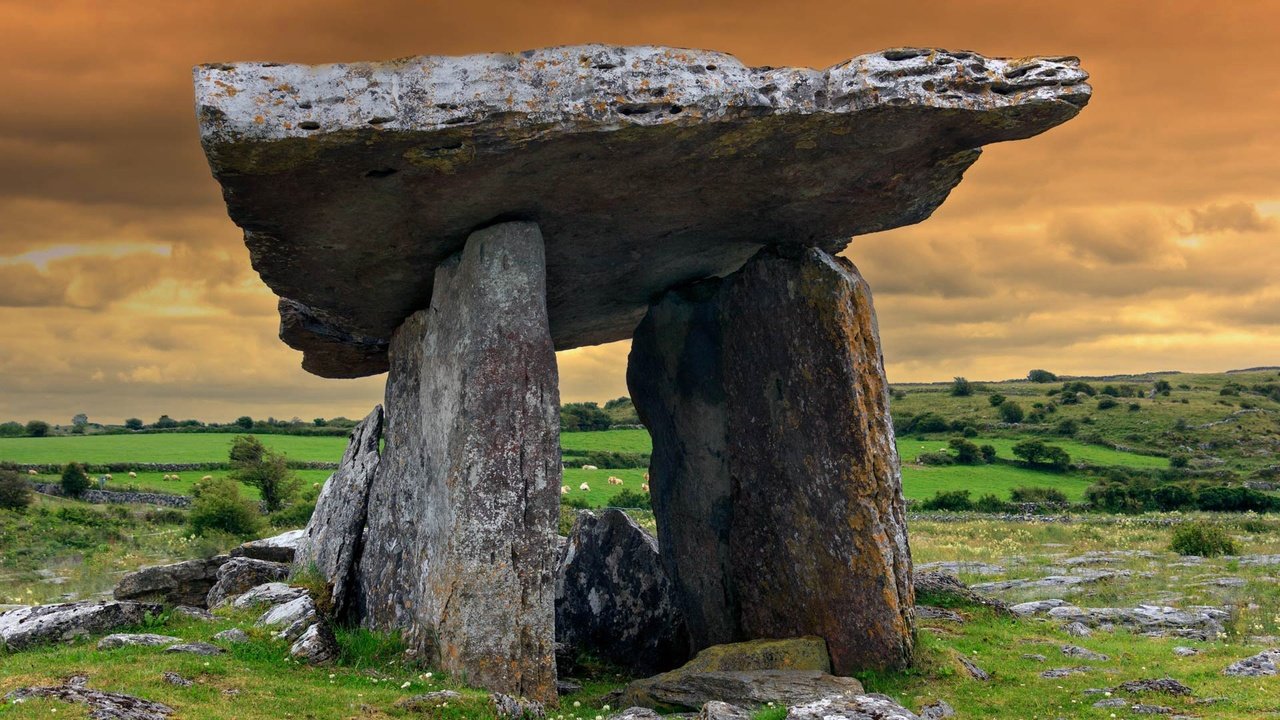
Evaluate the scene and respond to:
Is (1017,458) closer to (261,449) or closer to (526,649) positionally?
(261,449)

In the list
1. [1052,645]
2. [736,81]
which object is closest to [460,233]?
[736,81]

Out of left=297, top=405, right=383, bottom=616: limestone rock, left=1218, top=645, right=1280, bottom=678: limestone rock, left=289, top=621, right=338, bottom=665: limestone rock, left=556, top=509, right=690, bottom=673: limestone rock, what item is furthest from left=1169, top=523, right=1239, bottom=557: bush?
left=289, top=621, right=338, bottom=665: limestone rock

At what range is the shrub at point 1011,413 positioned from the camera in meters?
81.1

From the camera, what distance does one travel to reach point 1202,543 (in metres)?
29.0

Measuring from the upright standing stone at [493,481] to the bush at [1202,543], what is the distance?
23.5 metres

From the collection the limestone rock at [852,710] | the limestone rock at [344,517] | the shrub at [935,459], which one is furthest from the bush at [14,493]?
the shrub at [935,459]

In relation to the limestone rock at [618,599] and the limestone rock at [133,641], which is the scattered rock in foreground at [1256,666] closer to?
the limestone rock at [618,599]

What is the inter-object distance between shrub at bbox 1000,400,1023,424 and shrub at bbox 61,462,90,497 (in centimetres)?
6128

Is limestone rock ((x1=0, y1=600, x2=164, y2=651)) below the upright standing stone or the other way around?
below

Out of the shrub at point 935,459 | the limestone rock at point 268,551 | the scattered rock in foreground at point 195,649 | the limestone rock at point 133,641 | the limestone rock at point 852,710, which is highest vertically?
the limestone rock at point 268,551

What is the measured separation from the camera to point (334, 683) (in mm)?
11055

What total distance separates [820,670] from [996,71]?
6986 mm

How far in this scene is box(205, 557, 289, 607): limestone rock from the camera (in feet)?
49.5

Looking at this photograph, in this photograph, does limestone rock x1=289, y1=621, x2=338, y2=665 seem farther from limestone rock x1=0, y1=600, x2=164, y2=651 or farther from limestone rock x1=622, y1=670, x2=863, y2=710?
limestone rock x1=622, y1=670, x2=863, y2=710
